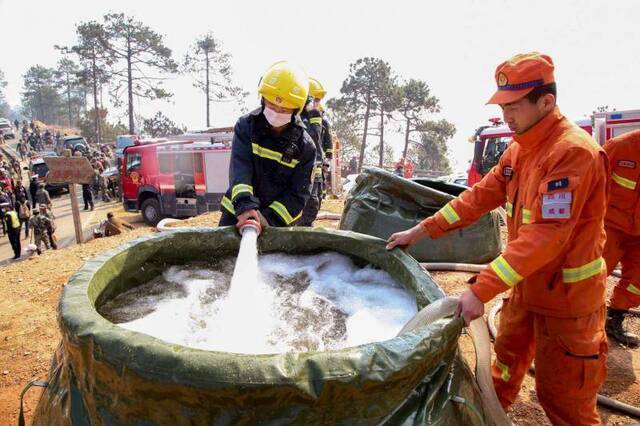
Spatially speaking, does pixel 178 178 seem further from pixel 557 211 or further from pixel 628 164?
pixel 557 211

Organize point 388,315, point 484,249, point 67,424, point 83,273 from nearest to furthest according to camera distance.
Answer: point 67,424
point 83,273
point 388,315
point 484,249

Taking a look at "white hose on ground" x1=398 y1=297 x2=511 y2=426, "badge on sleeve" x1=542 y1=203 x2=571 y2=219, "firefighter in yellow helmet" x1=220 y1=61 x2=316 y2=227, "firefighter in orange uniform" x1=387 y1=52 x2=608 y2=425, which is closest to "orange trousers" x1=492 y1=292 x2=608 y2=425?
"firefighter in orange uniform" x1=387 y1=52 x2=608 y2=425

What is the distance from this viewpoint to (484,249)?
15.3ft

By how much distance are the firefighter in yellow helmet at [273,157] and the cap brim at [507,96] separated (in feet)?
3.94

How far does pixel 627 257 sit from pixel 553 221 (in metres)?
2.05

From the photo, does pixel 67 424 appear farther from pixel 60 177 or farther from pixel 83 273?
pixel 60 177

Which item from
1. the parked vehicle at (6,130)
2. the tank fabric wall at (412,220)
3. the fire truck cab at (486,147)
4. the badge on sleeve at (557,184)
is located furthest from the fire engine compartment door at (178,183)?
the parked vehicle at (6,130)

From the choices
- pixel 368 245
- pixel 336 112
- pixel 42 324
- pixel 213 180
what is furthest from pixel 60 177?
pixel 336 112

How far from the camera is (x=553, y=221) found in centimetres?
166

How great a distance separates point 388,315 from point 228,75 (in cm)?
2993

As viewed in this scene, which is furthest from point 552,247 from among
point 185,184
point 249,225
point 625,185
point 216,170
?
point 185,184

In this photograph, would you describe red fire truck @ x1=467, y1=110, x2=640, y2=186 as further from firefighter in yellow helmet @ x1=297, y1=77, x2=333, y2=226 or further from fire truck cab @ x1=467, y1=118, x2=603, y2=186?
firefighter in yellow helmet @ x1=297, y1=77, x2=333, y2=226

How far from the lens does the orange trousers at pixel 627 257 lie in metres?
3.09

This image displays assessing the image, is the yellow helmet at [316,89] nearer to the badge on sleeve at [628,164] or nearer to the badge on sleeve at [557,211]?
the badge on sleeve at [628,164]
